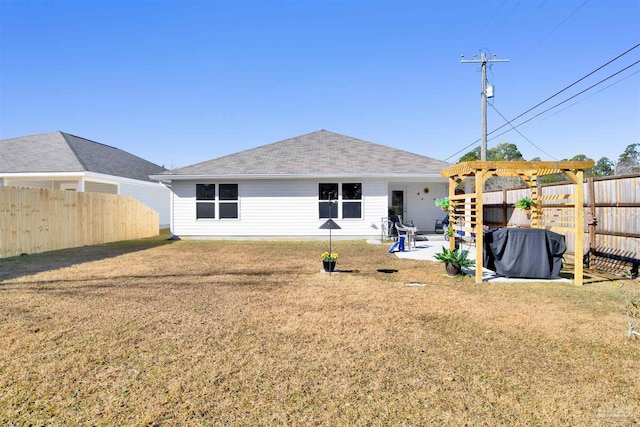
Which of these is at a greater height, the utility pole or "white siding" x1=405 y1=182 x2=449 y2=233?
the utility pole

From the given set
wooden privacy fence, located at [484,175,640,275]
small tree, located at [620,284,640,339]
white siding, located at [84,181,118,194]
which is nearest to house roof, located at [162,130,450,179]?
wooden privacy fence, located at [484,175,640,275]

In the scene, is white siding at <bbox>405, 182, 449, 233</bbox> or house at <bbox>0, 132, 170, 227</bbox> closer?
house at <bbox>0, 132, 170, 227</bbox>

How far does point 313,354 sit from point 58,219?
39.9 feet

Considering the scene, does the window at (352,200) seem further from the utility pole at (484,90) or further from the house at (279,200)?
the utility pole at (484,90)

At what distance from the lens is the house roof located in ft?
45.2

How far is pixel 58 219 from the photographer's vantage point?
11.7 m

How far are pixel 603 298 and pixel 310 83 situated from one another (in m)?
15.2

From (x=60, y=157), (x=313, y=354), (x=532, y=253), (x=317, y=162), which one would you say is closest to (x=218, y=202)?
(x=317, y=162)

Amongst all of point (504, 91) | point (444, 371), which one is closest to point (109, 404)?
point (444, 371)

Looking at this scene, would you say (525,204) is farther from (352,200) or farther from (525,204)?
(352,200)

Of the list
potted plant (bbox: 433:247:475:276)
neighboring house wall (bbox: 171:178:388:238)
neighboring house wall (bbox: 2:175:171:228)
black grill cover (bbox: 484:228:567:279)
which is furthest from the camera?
neighboring house wall (bbox: 2:175:171:228)

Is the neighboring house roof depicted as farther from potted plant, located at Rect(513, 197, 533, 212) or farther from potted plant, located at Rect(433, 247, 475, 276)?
potted plant, located at Rect(513, 197, 533, 212)

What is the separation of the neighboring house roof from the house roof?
220 inches

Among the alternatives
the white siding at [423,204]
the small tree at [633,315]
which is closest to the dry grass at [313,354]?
the small tree at [633,315]
